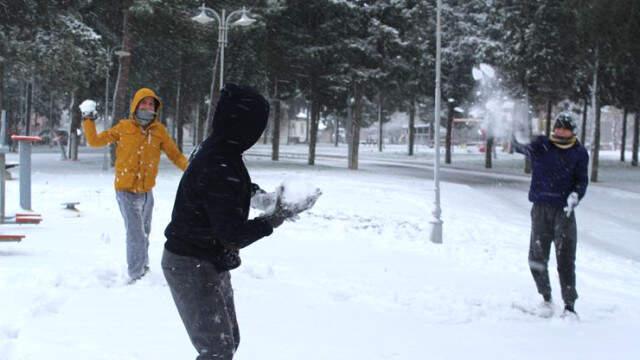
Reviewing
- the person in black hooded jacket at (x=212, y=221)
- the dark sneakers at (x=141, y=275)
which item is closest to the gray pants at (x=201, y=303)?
the person in black hooded jacket at (x=212, y=221)

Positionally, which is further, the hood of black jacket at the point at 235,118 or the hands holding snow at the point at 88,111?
the hands holding snow at the point at 88,111

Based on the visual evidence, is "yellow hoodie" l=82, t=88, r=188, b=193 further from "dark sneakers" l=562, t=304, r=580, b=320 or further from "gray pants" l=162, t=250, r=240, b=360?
"dark sneakers" l=562, t=304, r=580, b=320

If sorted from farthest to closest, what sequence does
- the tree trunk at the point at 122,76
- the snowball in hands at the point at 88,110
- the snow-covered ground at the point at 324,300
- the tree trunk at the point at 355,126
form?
the tree trunk at the point at 355,126
the tree trunk at the point at 122,76
the snowball in hands at the point at 88,110
the snow-covered ground at the point at 324,300

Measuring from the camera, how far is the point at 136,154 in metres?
7.10

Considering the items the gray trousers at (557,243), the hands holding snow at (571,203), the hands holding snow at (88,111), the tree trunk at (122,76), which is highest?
the tree trunk at (122,76)

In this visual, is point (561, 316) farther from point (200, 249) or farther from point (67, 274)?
point (67, 274)

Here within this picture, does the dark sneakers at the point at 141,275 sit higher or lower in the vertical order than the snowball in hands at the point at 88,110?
lower

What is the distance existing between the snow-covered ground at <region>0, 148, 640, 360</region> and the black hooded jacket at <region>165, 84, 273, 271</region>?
46 centimetres

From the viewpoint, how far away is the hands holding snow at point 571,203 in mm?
6949

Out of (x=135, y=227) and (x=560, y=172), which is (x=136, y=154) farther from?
(x=560, y=172)

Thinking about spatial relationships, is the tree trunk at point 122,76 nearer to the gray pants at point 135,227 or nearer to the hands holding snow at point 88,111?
the hands holding snow at point 88,111

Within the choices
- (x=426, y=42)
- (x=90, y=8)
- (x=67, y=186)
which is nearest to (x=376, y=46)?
(x=426, y=42)

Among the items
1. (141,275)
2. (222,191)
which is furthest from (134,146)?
(222,191)

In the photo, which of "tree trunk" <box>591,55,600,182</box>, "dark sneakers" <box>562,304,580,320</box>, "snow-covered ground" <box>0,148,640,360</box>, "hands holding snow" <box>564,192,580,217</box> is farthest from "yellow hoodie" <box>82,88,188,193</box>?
"tree trunk" <box>591,55,600,182</box>
